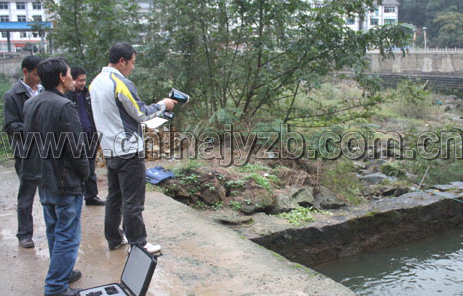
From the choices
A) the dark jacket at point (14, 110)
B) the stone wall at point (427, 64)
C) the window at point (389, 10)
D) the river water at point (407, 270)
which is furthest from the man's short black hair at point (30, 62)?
the window at point (389, 10)

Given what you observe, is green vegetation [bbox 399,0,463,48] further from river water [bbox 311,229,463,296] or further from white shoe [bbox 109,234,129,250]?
white shoe [bbox 109,234,129,250]

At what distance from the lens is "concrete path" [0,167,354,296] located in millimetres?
3770

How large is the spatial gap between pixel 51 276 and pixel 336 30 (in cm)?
641

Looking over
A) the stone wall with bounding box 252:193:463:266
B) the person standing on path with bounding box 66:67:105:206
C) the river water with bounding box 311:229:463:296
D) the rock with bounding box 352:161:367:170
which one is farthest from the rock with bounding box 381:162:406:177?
the person standing on path with bounding box 66:67:105:206

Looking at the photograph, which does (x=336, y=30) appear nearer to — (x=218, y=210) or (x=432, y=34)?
(x=218, y=210)

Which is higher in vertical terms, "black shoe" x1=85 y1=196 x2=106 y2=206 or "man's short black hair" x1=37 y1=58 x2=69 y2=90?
"man's short black hair" x1=37 y1=58 x2=69 y2=90

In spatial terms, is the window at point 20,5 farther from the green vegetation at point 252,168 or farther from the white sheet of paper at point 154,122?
the white sheet of paper at point 154,122

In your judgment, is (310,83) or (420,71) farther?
(420,71)

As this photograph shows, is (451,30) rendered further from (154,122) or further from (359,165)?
(154,122)

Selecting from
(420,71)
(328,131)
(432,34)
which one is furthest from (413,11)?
(328,131)

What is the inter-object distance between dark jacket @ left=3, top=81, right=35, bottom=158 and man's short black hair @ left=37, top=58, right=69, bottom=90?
1.29 m

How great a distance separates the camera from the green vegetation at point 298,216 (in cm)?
614

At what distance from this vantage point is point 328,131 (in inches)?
330

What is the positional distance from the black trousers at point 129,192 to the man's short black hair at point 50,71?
0.88 metres
